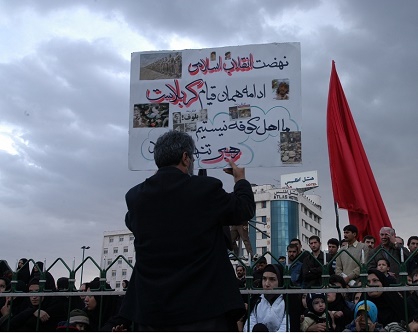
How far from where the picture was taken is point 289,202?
79.2 m

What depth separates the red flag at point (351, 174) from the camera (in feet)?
26.4

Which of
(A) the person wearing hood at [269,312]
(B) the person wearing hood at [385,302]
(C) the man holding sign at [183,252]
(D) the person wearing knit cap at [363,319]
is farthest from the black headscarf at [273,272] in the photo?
(C) the man holding sign at [183,252]

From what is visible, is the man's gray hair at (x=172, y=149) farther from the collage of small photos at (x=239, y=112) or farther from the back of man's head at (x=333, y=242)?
the back of man's head at (x=333, y=242)

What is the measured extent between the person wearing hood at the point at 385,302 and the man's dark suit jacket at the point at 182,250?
2.16 m

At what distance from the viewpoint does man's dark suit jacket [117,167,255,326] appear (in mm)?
2496

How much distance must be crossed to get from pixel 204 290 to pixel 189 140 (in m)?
0.76

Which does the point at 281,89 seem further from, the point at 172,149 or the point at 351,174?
the point at 172,149

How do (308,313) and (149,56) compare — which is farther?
(149,56)

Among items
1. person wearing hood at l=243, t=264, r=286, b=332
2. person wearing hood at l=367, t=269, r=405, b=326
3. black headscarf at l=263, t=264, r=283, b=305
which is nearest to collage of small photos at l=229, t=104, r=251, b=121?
black headscarf at l=263, t=264, r=283, b=305

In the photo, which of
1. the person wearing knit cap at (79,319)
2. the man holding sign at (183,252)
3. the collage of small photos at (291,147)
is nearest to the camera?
the man holding sign at (183,252)

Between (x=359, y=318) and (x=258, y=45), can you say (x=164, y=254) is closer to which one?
(x=359, y=318)

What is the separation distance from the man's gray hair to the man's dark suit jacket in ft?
0.19

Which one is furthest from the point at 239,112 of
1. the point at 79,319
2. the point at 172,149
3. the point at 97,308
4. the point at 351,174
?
the point at 172,149

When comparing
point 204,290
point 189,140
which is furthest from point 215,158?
point 204,290
